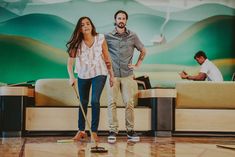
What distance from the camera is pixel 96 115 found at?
392 centimetres

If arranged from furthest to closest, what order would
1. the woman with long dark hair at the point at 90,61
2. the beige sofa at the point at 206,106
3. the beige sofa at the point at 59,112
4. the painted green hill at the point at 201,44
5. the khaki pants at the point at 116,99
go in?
the painted green hill at the point at 201,44, the beige sofa at the point at 206,106, the beige sofa at the point at 59,112, the khaki pants at the point at 116,99, the woman with long dark hair at the point at 90,61

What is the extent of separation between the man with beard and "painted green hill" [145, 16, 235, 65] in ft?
Result: 10.8

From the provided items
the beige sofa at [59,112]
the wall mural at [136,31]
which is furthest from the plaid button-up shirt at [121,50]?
the wall mural at [136,31]

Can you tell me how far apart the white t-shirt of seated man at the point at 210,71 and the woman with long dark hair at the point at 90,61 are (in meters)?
3.08

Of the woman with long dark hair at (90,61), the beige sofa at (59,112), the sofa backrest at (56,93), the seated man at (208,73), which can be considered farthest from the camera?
the seated man at (208,73)

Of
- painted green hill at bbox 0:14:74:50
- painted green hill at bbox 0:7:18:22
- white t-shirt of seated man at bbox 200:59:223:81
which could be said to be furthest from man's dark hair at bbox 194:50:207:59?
painted green hill at bbox 0:7:18:22

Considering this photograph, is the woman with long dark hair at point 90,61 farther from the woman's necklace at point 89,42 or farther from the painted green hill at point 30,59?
the painted green hill at point 30,59

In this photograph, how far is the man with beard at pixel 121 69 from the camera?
13.5ft

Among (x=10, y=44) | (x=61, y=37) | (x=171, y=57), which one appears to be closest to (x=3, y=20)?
(x=10, y=44)

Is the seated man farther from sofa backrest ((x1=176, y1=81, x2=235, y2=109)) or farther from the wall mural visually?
sofa backrest ((x1=176, y1=81, x2=235, y2=109))

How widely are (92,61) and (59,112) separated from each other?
0.99 metres

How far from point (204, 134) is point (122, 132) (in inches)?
33.5

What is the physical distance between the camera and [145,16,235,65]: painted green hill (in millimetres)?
7543

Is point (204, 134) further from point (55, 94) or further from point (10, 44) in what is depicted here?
point (10, 44)
